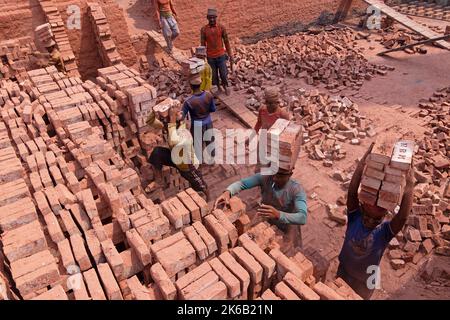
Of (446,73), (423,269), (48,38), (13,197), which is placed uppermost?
(48,38)

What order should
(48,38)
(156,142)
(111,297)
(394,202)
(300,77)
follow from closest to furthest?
(111,297) < (394,202) < (156,142) < (48,38) < (300,77)

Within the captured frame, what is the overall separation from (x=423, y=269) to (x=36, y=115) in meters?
5.81

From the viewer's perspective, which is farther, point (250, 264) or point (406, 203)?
point (406, 203)

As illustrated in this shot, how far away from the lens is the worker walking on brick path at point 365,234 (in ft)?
10.9

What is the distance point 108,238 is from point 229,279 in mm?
1268

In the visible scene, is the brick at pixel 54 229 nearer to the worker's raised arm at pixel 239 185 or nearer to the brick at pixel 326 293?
the worker's raised arm at pixel 239 185

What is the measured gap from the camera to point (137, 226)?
3457mm

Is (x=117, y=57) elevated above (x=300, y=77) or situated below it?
above

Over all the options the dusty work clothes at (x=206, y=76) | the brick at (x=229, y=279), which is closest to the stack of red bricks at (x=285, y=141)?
the brick at (x=229, y=279)

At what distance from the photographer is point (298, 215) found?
380cm

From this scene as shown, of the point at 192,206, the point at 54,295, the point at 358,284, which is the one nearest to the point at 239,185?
the point at 192,206

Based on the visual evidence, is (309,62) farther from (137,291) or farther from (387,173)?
(137,291)

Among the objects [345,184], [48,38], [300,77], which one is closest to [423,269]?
[345,184]

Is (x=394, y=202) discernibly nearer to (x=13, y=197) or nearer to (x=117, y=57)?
(x=13, y=197)
